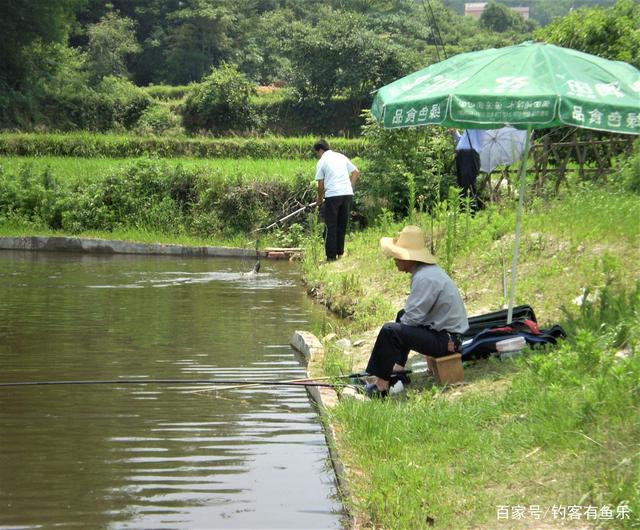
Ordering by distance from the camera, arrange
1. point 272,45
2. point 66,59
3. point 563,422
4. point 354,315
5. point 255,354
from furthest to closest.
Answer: point 272,45 → point 66,59 → point 354,315 → point 255,354 → point 563,422

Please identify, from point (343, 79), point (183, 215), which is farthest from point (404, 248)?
point (343, 79)

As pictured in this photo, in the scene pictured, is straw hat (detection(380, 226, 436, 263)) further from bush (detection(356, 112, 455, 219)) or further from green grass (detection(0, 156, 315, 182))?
green grass (detection(0, 156, 315, 182))

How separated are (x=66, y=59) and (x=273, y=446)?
48.0 meters

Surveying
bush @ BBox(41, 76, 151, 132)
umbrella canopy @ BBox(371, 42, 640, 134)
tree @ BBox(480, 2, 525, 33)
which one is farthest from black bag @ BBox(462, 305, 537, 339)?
tree @ BBox(480, 2, 525, 33)

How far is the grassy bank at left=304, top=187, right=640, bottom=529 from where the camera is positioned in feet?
17.2

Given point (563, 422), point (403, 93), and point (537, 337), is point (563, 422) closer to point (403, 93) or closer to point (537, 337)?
point (537, 337)

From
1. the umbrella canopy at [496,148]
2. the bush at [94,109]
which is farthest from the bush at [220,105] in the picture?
the umbrella canopy at [496,148]

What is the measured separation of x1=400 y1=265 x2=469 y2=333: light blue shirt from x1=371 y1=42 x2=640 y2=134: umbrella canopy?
121 centimetres

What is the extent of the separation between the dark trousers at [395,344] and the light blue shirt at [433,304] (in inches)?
3.5

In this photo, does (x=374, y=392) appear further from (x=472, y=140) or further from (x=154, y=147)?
(x=154, y=147)

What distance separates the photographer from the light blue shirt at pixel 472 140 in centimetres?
1608

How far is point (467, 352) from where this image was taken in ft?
27.3

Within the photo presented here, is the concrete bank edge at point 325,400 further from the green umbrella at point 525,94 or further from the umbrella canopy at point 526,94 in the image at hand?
the umbrella canopy at point 526,94

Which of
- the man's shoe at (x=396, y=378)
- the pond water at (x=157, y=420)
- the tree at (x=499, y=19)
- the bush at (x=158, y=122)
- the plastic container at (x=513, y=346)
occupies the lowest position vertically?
the pond water at (x=157, y=420)
